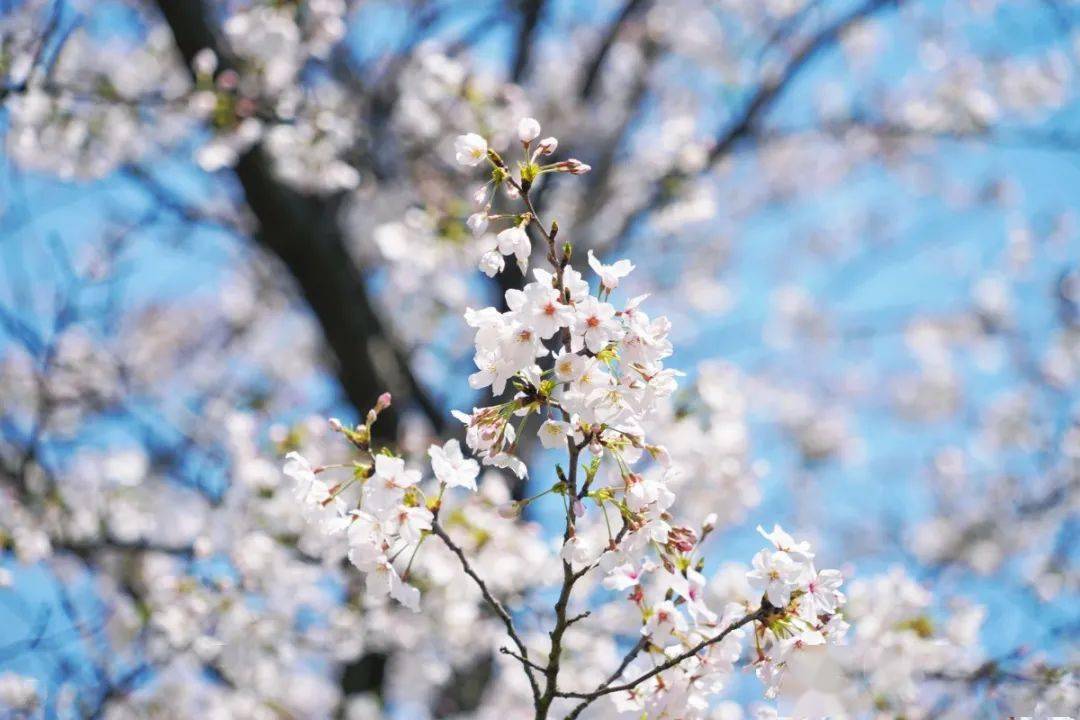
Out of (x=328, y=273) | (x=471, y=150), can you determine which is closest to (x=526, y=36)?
(x=328, y=273)

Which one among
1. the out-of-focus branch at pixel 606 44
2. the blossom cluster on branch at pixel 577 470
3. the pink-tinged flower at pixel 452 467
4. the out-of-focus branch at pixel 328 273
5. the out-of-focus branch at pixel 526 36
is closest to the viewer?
the blossom cluster on branch at pixel 577 470

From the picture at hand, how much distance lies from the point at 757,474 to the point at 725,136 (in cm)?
258

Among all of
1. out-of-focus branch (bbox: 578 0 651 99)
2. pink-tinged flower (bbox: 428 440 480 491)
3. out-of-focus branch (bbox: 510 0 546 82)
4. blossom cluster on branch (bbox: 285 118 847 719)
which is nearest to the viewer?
blossom cluster on branch (bbox: 285 118 847 719)

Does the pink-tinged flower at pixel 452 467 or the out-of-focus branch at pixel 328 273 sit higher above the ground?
the out-of-focus branch at pixel 328 273

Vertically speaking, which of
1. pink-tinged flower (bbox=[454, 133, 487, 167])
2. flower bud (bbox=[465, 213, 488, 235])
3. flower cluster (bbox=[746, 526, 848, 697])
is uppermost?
pink-tinged flower (bbox=[454, 133, 487, 167])

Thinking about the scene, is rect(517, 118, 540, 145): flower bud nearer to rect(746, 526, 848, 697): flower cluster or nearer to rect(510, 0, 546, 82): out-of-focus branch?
rect(746, 526, 848, 697): flower cluster

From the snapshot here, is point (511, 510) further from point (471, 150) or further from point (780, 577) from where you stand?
point (471, 150)

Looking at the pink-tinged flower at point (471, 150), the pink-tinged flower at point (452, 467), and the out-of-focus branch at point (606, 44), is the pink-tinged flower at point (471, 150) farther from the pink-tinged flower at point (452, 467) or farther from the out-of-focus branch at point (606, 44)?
the out-of-focus branch at point (606, 44)

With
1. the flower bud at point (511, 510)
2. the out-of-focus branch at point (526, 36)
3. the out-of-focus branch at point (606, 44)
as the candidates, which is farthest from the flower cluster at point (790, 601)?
the out-of-focus branch at point (606, 44)

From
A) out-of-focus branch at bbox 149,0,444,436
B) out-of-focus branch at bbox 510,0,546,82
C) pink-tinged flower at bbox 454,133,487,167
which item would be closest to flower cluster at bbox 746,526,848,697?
pink-tinged flower at bbox 454,133,487,167

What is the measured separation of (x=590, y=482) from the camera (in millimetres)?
1568

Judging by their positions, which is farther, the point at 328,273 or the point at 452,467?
the point at 328,273

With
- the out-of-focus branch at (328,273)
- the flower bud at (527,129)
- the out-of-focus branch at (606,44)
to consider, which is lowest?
the flower bud at (527,129)

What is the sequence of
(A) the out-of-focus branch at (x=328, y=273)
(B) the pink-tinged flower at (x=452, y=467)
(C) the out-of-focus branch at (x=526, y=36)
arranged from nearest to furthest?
(B) the pink-tinged flower at (x=452, y=467) < (A) the out-of-focus branch at (x=328, y=273) < (C) the out-of-focus branch at (x=526, y=36)
